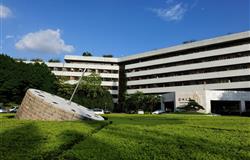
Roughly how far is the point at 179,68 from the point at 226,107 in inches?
500

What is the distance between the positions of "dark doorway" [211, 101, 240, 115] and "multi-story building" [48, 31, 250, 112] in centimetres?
176

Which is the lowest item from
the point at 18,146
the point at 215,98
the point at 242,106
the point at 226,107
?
the point at 18,146

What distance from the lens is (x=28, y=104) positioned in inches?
587

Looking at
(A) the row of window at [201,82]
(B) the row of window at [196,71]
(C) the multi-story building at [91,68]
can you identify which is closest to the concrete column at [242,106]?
(A) the row of window at [201,82]

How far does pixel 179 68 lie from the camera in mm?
58938

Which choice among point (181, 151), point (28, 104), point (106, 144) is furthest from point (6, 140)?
point (28, 104)

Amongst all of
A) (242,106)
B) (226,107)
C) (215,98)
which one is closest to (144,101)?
(215,98)

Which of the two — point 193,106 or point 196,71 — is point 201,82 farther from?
point 193,106

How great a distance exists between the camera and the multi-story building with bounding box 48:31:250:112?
50.4m

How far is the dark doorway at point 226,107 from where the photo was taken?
161 ft

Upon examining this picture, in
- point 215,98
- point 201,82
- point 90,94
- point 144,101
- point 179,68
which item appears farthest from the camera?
point 90,94

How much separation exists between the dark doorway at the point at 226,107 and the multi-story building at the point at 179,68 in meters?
1.76

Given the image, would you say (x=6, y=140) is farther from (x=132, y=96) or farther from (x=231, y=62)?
(x=132, y=96)

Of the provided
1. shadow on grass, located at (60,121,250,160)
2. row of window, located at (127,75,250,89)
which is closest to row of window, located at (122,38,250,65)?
row of window, located at (127,75,250,89)
